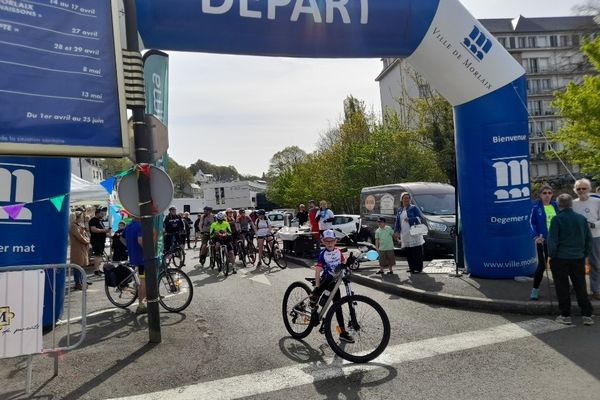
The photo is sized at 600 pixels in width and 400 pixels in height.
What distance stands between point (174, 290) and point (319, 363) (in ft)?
12.2

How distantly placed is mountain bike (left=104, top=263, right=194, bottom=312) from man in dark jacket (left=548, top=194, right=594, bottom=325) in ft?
17.9

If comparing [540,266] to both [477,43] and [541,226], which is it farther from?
[477,43]

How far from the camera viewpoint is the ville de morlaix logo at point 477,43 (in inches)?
318

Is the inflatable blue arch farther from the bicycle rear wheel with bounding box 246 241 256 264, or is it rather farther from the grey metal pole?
the bicycle rear wheel with bounding box 246 241 256 264

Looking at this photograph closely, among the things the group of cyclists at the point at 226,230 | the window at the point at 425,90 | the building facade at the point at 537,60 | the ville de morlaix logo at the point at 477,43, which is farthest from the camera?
the building facade at the point at 537,60

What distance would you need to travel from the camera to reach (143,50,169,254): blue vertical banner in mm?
7348

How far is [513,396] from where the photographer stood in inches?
159

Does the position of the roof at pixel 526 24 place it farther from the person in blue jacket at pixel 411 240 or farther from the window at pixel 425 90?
the person in blue jacket at pixel 411 240

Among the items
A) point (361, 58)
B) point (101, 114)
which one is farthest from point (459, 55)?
point (101, 114)

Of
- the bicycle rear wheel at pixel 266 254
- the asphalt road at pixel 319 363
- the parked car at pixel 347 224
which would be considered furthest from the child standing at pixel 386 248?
the parked car at pixel 347 224

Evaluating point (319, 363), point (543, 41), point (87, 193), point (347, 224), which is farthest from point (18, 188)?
point (543, 41)

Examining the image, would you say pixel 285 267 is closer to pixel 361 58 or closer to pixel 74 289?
pixel 74 289

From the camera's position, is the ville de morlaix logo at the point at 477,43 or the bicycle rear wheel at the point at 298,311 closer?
the bicycle rear wheel at the point at 298,311

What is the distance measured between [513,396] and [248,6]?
6069 mm
